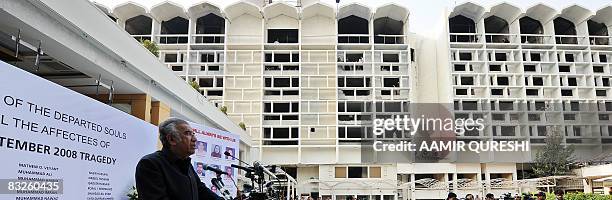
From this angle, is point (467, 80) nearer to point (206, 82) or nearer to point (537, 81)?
point (537, 81)

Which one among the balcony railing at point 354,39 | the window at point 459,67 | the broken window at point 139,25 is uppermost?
the broken window at point 139,25

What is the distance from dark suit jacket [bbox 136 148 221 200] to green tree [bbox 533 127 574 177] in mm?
34840

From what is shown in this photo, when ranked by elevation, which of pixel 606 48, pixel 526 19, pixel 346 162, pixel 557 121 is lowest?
pixel 346 162

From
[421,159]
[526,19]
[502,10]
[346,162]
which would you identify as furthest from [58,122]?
Result: [526,19]

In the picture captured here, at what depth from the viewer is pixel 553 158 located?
33719 millimetres

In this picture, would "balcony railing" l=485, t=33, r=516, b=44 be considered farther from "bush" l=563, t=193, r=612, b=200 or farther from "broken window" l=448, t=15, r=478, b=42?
"bush" l=563, t=193, r=612, b=200

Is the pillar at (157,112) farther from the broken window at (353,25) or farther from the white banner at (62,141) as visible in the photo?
the broken window at (353,25)

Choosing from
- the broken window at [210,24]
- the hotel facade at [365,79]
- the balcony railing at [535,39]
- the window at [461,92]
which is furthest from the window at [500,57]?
the broken window at [210,24]

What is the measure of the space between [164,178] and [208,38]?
3498 centimetres

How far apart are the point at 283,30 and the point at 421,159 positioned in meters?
13.1

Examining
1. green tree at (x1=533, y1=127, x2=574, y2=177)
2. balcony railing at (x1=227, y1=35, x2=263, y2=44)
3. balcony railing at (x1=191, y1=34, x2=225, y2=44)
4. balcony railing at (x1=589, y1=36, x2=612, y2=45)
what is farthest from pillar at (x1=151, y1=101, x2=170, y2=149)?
balcony railing at (x1=589, y1=36, x2=612, y2=45)

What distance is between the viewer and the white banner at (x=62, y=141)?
15.4 feet

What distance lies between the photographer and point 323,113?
115 ft

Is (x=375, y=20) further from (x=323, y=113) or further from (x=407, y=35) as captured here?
(x=323, y=113)
